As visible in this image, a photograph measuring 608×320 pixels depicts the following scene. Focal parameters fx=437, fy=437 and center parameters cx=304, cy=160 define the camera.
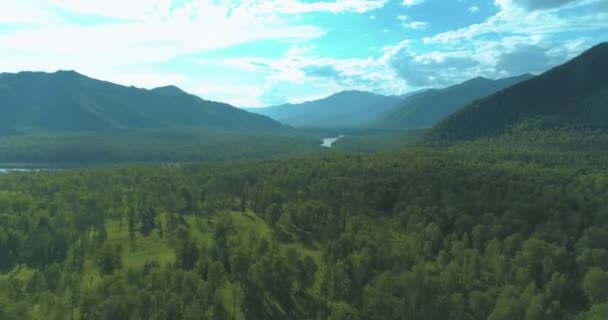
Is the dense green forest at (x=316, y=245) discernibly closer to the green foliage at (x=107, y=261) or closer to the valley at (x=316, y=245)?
the green foliage at (x=107, y=261)

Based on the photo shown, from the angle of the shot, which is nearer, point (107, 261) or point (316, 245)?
point (107, 261)

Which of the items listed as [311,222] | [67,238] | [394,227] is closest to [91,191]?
[67,238]

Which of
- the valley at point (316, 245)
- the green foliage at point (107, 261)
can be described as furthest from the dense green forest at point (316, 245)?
the valley at point (316, 245)

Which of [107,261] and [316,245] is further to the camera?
[316,245]

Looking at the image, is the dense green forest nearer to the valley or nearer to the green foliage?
the green foliage

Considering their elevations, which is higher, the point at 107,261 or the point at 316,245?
the point at 107,261

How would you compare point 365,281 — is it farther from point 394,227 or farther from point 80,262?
point 80,262

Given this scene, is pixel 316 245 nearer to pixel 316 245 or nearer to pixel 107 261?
pixel 316 245

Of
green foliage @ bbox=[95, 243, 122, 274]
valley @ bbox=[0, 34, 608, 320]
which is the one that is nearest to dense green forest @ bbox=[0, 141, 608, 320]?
green foliage @ bbox=[95, 243, 122, 274]

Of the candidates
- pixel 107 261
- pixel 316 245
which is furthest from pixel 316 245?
pixel 107 261
